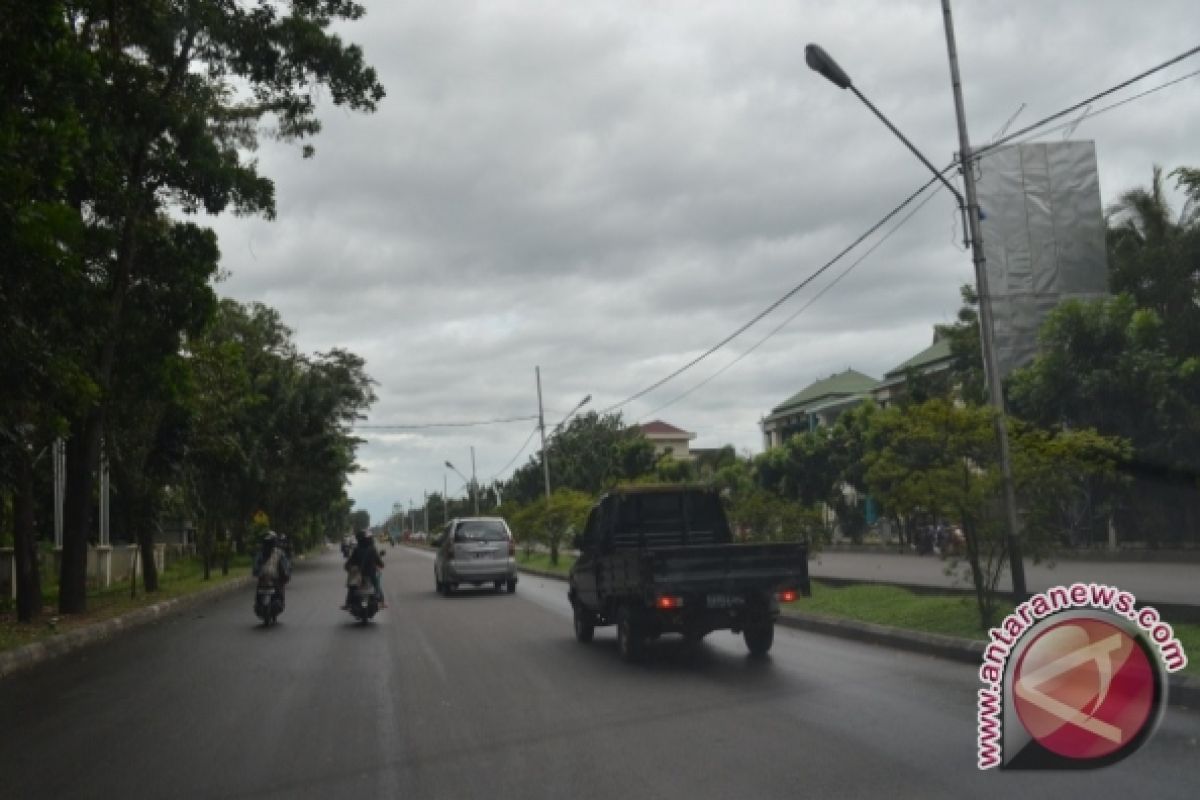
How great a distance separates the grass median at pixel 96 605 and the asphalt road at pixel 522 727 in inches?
74.1

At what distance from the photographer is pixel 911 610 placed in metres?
14.6

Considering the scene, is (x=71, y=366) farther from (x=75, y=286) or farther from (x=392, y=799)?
(x=392, y=799)

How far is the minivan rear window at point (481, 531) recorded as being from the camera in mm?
26500

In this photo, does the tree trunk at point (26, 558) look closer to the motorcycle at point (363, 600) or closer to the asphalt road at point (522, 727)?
the asphalt road at point (522, 727)

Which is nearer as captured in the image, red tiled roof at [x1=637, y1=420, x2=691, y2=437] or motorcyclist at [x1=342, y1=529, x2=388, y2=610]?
motorcyclist at [x1=342, y1=529, x2=388, y2=610]

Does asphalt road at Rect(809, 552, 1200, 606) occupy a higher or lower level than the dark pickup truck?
lower

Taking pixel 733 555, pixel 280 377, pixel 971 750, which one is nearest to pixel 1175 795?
pixel 971 750

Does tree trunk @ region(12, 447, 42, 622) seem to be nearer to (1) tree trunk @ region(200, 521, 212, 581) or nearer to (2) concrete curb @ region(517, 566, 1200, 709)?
(2) concrete curb @ region(517, 566, 1200, 709)

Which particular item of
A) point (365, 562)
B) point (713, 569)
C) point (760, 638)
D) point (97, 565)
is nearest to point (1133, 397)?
point (760, 638)

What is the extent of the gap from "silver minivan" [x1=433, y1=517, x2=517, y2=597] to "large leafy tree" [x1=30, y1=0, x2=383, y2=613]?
27.5 ft

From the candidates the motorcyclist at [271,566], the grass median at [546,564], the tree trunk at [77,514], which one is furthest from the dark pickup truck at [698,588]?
the grass median at [546,564]

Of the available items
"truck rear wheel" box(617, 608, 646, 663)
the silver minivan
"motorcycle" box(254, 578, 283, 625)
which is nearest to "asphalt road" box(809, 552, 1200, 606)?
"truck rear wheel" box(617, 608, 646, 663)

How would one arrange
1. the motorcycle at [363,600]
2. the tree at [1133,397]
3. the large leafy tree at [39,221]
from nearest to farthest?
the large leafy tree at [39,221] < the motorcycle at [363,600] < the tree at [1133,397]

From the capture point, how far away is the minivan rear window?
26500mm
